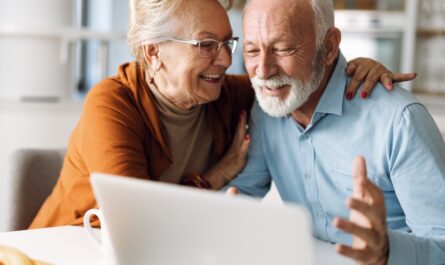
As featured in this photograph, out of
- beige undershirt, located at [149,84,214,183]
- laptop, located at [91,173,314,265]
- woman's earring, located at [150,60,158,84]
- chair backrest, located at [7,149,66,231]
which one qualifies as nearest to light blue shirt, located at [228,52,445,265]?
beige undershirt, located at [149,84,214,183]

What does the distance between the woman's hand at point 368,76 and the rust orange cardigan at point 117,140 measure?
41cm

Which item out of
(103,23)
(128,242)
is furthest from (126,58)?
(128,242)

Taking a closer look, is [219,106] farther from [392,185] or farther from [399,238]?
[399,238]

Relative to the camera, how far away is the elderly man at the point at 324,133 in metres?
1.52

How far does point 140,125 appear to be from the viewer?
71.4 inches

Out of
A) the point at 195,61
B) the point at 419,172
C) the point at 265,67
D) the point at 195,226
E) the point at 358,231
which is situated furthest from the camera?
the point at 195,61

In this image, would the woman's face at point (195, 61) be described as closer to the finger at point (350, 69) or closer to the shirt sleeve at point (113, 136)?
the shirt sleeve at point (113, 136)

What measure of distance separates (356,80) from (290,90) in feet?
0.55

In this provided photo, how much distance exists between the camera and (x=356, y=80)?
1741 mm

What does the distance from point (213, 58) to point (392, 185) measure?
22.7 inches

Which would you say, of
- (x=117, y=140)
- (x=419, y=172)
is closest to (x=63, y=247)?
(x=117, y=140)

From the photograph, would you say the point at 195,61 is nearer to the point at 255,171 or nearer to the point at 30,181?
the point at 255,171

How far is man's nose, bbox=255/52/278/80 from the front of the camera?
5.57ft

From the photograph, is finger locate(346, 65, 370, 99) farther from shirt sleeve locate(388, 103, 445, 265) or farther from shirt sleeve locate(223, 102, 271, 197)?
shirt sleeve locate(223, 102, 271, 197)
